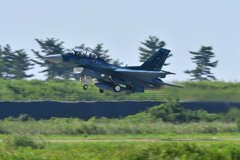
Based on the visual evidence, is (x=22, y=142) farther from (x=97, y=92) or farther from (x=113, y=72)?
(x=97, y=92)

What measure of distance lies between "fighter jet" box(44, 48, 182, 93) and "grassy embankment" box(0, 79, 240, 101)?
619cm

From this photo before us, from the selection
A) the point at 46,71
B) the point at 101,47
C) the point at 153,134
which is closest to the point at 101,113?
the point at 153,134

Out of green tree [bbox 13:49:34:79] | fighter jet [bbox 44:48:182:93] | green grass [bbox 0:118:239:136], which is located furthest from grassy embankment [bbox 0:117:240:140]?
green tree [bbox 13:49:34:79]

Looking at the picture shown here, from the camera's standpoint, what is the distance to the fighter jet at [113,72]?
3233 cm

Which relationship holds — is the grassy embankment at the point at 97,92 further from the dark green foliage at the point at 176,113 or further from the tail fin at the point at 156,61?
the tail fin at the point at 156,61

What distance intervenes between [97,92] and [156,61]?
57.9 ft

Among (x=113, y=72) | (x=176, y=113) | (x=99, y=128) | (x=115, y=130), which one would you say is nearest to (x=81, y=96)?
(x=176, y=113)

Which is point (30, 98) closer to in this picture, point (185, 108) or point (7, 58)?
point (185, 108)

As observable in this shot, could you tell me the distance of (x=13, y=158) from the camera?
2136cm

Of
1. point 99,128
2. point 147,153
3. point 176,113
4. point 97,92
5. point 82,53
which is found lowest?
point 147,153

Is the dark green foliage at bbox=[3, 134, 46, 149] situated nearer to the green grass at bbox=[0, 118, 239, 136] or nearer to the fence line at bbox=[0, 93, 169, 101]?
the green grass at bbox=[0, 118, 239, 136]

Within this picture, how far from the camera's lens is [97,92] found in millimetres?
52281

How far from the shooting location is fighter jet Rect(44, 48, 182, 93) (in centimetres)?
3233

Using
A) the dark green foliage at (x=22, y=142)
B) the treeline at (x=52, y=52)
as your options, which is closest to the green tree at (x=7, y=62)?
the treeline at (x=52, y=52)
